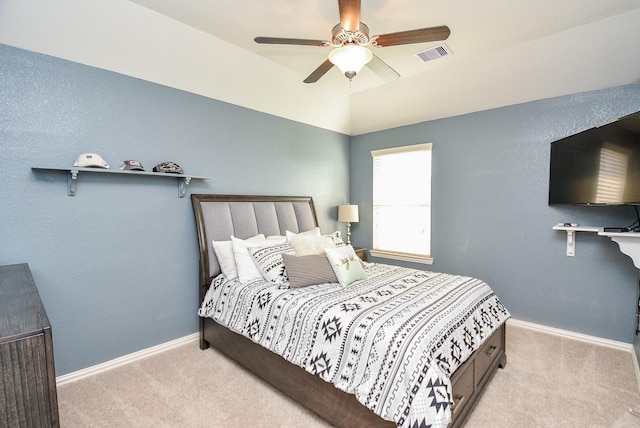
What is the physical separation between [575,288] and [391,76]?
281 centimetres

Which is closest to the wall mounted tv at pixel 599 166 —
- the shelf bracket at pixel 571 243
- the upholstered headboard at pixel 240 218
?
the shelf bracket at pixel 571 243

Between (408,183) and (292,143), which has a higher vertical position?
(292,143)

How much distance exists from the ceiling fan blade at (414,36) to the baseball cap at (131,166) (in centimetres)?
207

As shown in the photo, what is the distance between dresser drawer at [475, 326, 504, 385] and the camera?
79.0 inches

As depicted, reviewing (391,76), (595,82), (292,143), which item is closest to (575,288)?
(595,82)

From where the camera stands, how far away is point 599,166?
256 cm

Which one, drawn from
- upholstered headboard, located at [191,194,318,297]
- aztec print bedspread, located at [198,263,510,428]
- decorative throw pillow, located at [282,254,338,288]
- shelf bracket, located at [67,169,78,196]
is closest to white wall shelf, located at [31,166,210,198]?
shelf bracket, located at [67,169,78,196]

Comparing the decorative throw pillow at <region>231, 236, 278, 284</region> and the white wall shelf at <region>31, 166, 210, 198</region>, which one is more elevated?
the white wall shelf at <region>31, 166, 210, 198</region>

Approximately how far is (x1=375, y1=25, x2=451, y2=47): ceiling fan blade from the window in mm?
2136

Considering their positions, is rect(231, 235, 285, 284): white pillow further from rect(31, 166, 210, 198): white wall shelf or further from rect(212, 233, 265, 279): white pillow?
rect(31, 166, 210, 198): white wall shelf

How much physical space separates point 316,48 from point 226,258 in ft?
7.13

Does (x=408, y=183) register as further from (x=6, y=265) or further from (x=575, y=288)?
(x=6, y=265)

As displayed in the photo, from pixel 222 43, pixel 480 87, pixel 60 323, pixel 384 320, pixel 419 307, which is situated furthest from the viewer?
pixel 480 87

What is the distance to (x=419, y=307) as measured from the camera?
190 centimetres
